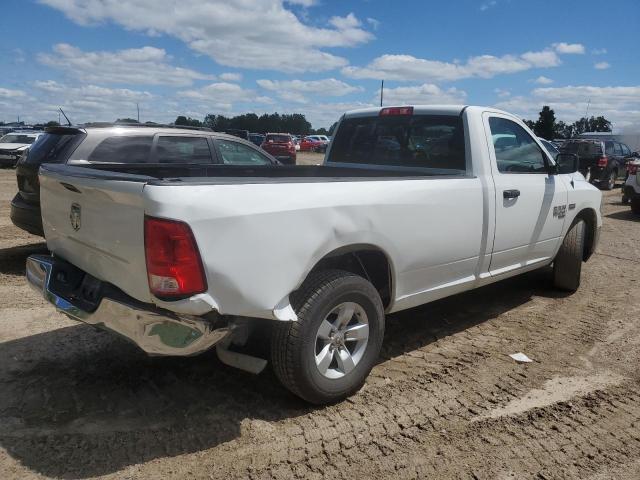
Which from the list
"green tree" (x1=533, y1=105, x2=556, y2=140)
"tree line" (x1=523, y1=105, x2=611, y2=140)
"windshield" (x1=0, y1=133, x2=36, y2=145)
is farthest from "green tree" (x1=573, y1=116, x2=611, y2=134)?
"windshield" (x1=0, y1=133, x2=36, y2=145)

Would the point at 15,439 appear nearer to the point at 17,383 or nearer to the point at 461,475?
the point at 17,383

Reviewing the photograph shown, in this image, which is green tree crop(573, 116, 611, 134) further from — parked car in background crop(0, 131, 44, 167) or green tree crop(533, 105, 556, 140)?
parked car in background crop(0, 131, 44, 167)

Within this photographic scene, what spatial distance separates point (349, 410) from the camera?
3.28m

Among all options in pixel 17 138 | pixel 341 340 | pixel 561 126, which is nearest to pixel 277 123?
pixel 561 126

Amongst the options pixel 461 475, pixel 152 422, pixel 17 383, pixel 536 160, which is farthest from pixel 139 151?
pixel 461 475

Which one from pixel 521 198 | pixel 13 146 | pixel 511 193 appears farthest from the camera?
pixel 13 146

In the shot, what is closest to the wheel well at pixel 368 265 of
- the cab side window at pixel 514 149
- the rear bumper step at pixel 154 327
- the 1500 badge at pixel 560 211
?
the rear bumper step at pixel 154 327

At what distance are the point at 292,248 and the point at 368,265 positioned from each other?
1.06m

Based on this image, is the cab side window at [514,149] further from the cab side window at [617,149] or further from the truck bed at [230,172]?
the cab side window at [617,149]

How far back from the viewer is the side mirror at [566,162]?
5262 mm

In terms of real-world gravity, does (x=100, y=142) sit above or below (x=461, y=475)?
above

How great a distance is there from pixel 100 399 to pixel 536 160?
428cm

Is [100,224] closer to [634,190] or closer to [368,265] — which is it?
[368,265]

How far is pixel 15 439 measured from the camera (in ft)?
9.41
